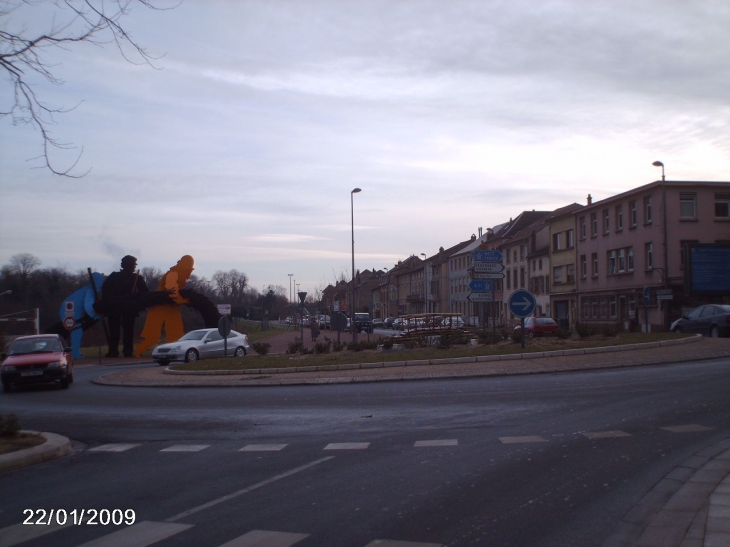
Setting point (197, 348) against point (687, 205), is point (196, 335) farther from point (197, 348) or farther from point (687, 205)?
point (687, 205)

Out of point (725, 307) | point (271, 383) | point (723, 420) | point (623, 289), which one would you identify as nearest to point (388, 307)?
point (623, 289)

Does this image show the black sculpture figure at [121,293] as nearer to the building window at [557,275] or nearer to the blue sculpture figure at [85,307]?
the blue sculpture figure at [85,307]

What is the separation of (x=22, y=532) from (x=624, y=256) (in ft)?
171

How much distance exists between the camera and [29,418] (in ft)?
44.4

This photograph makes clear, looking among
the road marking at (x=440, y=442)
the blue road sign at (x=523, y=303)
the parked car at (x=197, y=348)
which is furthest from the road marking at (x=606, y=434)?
the parked car at (x=197, y=348)

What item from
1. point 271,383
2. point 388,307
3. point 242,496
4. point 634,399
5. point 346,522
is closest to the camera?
point 346,522

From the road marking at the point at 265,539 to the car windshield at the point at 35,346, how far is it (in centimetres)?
1754

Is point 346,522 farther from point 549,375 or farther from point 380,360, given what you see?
point 380,360

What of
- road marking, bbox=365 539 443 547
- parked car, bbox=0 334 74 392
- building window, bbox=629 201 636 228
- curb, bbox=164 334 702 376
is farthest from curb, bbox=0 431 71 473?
building window, bbox=629 201 636 228

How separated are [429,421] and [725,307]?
22318 mm

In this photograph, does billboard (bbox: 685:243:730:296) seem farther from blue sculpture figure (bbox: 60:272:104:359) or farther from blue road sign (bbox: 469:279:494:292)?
blue sculpture figure (bbox: 60:272:104:359)

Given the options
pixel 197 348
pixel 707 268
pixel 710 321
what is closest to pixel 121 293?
pixel 197 348

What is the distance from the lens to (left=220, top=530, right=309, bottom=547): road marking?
17.4ft
